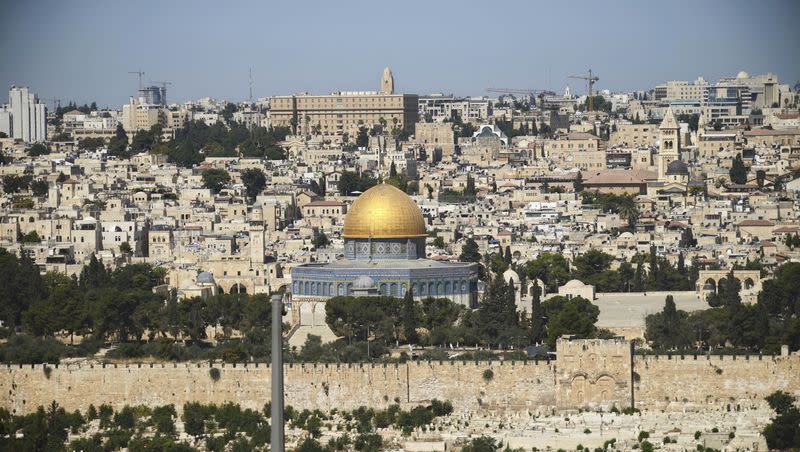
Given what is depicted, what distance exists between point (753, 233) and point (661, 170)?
18.8 m

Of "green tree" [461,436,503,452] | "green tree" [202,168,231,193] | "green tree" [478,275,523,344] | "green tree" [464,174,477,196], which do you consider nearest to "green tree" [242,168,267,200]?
"green tree" [202,168,231,193]

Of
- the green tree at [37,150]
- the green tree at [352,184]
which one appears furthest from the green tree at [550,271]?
the green tree at [37,150]

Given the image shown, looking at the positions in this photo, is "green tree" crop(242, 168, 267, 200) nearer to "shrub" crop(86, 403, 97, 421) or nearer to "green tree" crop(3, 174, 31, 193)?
"green tree" crop(3, 174, 31, 193)

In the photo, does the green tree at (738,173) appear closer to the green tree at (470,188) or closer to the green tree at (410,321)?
the green tree at (470,188)

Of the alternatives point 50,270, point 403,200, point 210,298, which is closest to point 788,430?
point 210,298

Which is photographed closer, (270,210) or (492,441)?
(492,441)

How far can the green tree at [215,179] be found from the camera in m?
71.6

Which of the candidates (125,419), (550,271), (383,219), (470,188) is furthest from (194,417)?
(470,188)

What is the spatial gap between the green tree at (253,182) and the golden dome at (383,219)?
23.7 m

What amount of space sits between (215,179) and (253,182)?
1234 millimetres

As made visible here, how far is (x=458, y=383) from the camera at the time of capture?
113ft

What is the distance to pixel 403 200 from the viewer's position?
158ft

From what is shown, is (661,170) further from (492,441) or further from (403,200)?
(492,441)

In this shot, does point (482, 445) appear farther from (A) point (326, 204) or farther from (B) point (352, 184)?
Answer: (B) point (352, 184)
